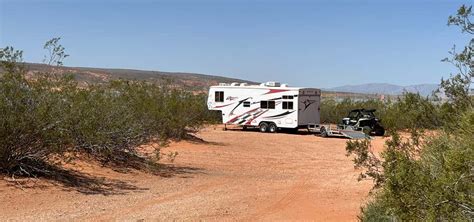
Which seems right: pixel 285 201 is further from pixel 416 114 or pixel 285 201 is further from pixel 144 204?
pixel 416 114

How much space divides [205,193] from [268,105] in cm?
1812

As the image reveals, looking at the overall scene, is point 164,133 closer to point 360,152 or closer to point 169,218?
point 169,218

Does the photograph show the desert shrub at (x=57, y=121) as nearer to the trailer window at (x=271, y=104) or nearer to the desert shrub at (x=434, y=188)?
the desert shrub at (x=434, y=188)

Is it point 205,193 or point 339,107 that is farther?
point 339,107

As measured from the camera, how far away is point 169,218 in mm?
8508

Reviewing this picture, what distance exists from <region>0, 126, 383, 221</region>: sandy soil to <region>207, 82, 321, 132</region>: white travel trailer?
11226 millimetres

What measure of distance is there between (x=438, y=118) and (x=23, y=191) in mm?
7149

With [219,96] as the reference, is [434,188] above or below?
below

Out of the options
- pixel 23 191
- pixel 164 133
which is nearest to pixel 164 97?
pixel 164 133

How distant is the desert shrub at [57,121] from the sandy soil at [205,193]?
73cm

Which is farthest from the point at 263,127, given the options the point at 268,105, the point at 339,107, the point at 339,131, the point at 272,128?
the point at 339,107

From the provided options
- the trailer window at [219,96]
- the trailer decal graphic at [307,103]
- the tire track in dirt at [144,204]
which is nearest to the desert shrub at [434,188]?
the tire track in dirt at [144,204]

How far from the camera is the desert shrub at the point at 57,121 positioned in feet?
33.9

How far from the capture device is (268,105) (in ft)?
93.9
